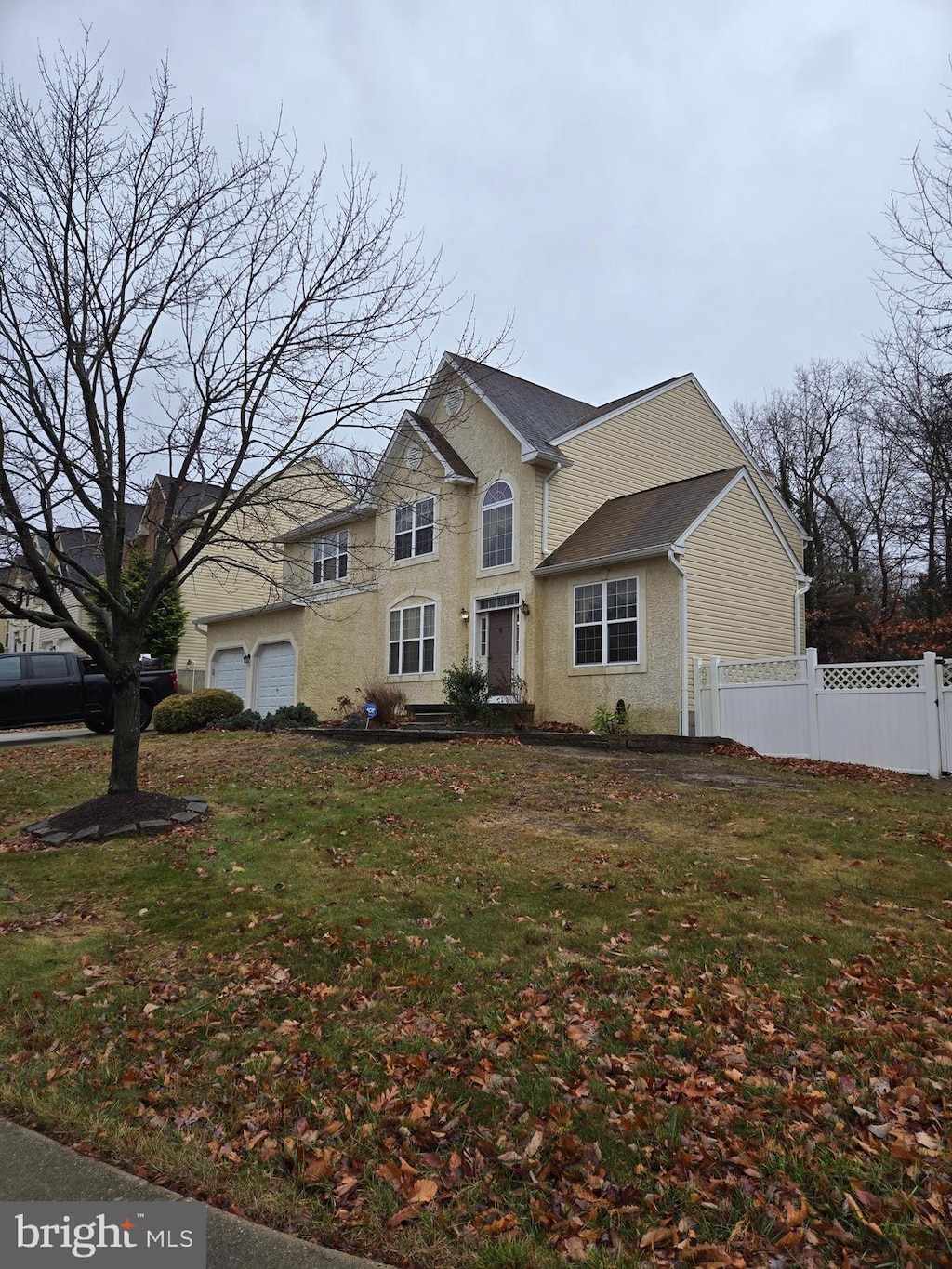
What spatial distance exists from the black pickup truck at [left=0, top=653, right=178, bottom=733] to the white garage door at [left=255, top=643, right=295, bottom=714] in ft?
19.1

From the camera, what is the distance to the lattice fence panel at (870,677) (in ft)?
41.0

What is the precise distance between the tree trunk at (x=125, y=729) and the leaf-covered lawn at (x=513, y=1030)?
1254 millimetres

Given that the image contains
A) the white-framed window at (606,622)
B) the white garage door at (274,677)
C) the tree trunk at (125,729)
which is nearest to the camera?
the tree trunk at (125,729)

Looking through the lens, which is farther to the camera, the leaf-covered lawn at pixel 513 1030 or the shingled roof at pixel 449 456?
the shingled roof at pixel 449 456

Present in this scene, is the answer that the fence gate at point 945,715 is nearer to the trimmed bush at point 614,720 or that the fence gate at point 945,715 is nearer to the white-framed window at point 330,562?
the trimmed bush at point 614,720

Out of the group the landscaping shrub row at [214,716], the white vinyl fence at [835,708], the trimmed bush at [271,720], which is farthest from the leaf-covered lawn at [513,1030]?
the landscaping shrub row at [214,716]

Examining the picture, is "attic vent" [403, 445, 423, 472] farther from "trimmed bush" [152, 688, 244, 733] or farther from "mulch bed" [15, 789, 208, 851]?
"mulch bed" [15, 789, 208, 851]

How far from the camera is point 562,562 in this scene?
17.6 m

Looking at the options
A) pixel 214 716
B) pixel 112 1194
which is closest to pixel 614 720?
pixel 214 716

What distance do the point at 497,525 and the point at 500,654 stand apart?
308cm

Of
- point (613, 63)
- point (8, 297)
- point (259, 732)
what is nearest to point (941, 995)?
point (8, 297)

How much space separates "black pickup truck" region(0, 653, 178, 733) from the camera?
55.8 feet

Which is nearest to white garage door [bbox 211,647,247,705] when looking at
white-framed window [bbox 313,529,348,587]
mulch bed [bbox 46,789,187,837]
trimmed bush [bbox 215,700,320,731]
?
white-framed window [bbox 313,529,348,587]

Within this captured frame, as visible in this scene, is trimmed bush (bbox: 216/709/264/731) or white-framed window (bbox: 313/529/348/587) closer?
trimmed bush (bbox: 216/709/264/731)
